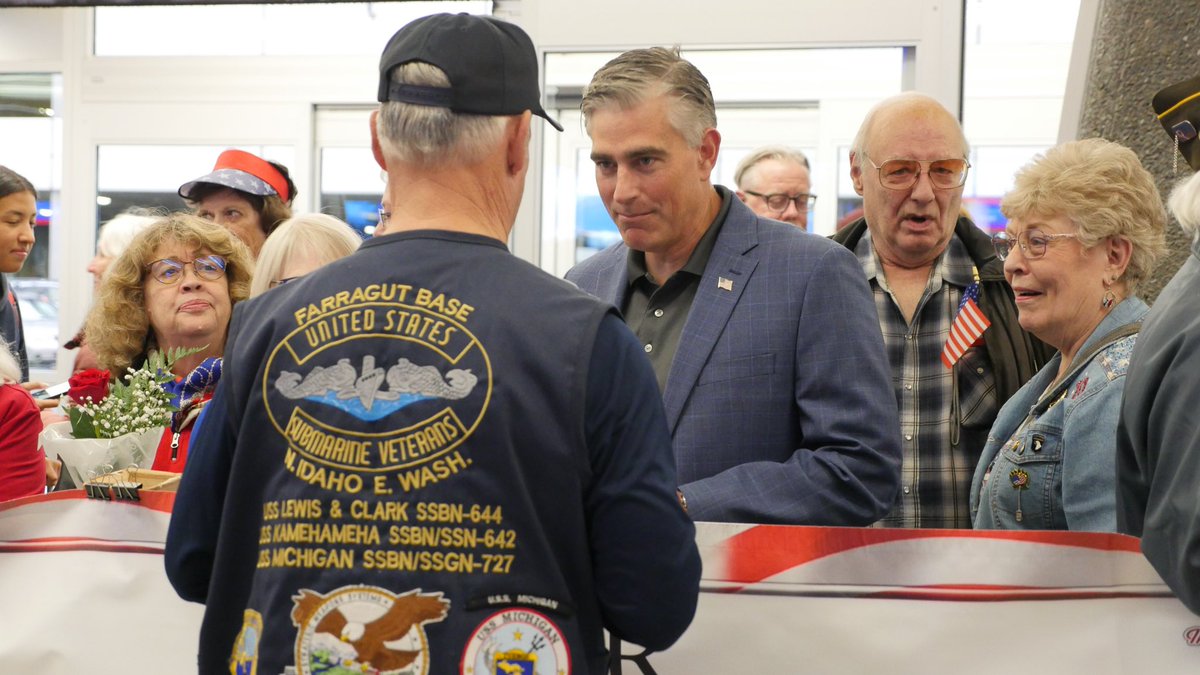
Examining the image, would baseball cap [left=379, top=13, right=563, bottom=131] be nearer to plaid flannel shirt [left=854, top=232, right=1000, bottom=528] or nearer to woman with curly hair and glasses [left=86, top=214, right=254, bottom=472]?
plaid flannel shirt [left=854, top=232, right=1000, bottom=528]

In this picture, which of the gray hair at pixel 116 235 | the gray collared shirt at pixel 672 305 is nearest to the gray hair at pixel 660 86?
the gray collared shirt at pixel 672 305

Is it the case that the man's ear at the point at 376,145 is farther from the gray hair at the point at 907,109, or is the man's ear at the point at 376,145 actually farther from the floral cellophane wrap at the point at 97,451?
the gray hair at the point at 907,109

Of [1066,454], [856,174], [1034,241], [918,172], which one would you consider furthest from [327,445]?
[856,174]

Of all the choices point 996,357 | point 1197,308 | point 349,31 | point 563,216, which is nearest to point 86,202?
point 349,31

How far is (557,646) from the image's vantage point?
162 cm

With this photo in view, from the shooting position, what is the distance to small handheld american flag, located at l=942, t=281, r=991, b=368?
3275 millimetres

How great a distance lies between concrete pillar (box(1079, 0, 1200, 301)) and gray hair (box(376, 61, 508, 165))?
11.1ft

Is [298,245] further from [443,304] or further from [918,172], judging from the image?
[443,304]

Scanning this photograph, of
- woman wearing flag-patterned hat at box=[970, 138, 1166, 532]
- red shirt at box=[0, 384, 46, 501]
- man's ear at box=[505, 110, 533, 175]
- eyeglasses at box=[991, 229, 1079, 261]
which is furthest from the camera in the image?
red shirt at box=[0, 384, 46, 501]

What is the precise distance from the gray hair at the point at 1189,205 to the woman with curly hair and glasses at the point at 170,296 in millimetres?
2562

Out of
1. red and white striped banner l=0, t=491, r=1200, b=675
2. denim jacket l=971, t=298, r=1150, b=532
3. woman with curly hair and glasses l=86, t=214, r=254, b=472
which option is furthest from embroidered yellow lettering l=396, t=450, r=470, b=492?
woman with curly hair and glasses l=86, t=214, r=254, b=472

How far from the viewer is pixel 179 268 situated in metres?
3.75

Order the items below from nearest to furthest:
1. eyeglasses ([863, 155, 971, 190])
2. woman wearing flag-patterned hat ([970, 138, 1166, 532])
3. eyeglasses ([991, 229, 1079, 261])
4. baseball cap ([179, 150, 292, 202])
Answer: woman wearing flag-patterned hat ([970, 138, 1166, 532]) → eyeglasses ([991, 229, 1079, 261]) → eyeglasses ([863, 155, 971, 190]) → baseball cap ([179, 150, 292, 202])

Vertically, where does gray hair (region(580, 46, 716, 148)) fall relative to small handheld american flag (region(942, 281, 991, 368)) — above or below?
above
